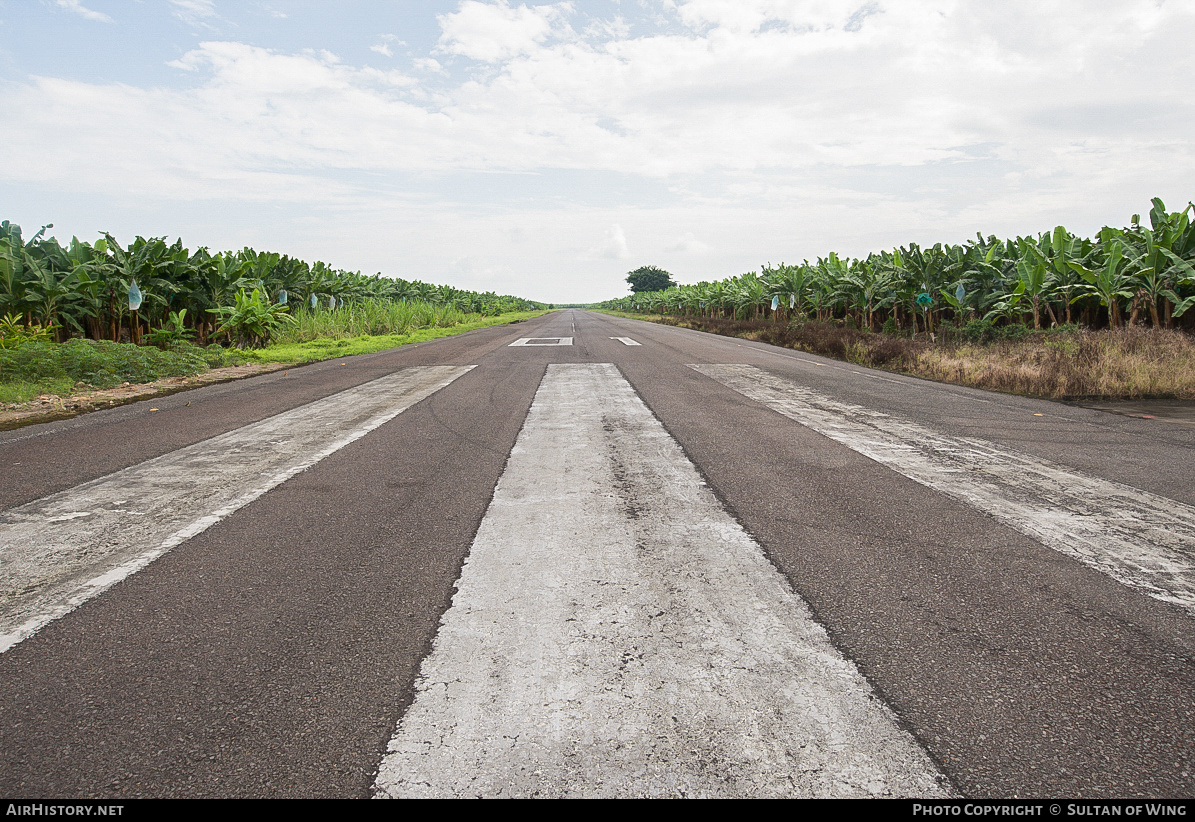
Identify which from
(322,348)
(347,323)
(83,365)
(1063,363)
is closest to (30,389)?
(83,365)

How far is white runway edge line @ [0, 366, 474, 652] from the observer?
266 centimetres

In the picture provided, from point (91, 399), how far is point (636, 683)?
9.08 metres

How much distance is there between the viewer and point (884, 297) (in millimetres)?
20656

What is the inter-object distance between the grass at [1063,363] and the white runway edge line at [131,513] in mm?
9203

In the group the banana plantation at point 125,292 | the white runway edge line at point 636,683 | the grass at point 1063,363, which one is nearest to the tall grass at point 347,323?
the banana plantation at point 125,292

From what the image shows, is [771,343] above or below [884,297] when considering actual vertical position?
below

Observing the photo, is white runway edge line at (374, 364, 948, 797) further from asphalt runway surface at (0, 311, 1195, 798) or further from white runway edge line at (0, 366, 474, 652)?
white runway edge line at (0, 366, 474, 652)

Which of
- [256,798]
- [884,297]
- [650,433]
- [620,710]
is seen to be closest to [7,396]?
[650,433]

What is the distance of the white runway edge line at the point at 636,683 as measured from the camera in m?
1.60

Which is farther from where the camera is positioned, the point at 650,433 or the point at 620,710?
the point at 650,433

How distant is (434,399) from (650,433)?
11.0 feet

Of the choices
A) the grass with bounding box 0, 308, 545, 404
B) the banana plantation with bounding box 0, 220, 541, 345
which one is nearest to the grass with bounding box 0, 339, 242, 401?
the grass with bounding box 0, 308, 545, 404

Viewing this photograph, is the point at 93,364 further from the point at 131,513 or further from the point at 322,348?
the point at 131,513

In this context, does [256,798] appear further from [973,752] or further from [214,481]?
[214,481]
